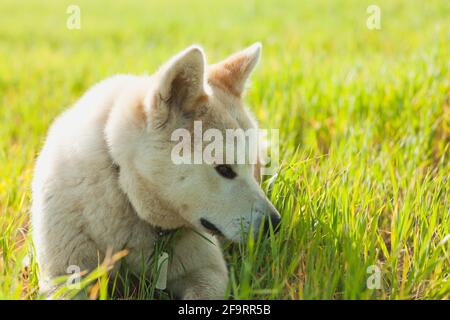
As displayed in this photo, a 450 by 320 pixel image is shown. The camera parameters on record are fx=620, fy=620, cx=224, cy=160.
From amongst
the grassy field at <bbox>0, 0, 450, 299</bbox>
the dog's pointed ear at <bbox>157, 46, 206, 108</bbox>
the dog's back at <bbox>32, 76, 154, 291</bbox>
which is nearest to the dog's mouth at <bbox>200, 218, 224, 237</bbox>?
the grassy field at <bbox>0, 0, 450, 299</bbox>

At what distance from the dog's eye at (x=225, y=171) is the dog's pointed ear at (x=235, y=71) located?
0.61m

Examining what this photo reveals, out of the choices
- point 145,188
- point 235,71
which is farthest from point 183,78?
point 235,71

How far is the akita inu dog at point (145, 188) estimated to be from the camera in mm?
2869

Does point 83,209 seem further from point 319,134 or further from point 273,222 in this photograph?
point 319,134

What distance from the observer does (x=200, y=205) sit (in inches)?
115

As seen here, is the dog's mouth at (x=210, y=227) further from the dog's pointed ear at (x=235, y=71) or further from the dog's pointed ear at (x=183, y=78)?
the dog's pointed ear at (x=235, y=71)

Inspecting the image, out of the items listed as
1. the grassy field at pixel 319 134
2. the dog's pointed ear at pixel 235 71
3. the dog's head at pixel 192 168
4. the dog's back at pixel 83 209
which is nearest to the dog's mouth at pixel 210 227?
the dog's head at pixel 192 168

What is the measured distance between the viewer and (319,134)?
17.7 ft

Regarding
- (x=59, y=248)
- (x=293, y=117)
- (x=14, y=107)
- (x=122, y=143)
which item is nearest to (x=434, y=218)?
(x=122, y=143)

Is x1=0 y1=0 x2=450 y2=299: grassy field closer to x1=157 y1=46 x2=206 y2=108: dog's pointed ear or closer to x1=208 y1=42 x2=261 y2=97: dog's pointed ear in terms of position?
x1=208 y1=42 x2=261 y2=97: dog's pointed ear

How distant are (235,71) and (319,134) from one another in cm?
207

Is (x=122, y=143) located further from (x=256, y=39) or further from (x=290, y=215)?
(x=256, y=39)

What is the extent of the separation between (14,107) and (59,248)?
4197 mm
